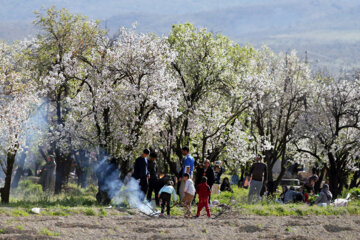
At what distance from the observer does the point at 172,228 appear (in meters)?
13.6

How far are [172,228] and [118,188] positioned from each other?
22.6ft

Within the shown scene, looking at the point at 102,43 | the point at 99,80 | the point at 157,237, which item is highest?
the point at 102,43

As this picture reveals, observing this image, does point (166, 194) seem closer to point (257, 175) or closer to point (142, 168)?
point (142, 168)

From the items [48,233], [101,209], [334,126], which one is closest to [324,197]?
[101,209]

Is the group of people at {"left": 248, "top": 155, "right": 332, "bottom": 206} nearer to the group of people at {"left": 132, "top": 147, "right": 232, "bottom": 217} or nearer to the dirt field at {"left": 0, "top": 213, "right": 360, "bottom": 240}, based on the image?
the group of people at {"left": 132, "top": 147, "right": 232, "bottom": 217}

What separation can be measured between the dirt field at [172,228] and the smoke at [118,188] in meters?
1.55

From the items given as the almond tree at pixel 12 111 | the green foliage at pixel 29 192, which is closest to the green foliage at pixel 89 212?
the green foliage at pixel 29 192

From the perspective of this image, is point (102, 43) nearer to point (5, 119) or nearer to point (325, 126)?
point (5, 119)

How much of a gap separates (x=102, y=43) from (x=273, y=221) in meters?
11.6

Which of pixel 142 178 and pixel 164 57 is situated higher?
pixel 164 57

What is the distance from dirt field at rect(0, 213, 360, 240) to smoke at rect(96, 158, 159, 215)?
1548 millimetres

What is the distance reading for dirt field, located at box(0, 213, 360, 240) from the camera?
12.0 metres

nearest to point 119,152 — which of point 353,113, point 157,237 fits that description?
point 157,237

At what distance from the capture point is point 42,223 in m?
13.0
